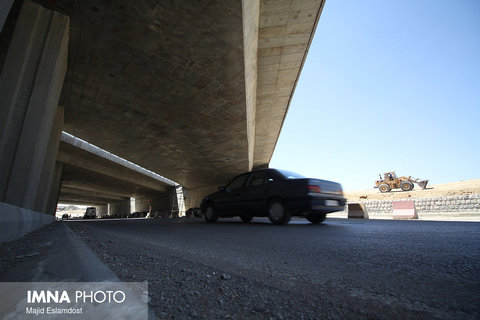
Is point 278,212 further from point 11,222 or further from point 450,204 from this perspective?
point 450,204

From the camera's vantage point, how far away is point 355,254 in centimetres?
216

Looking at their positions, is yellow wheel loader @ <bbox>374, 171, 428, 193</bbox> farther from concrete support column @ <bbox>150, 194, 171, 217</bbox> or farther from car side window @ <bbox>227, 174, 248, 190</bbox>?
concrete support column @ <bbox>150, 194, 171, 217</bbox>

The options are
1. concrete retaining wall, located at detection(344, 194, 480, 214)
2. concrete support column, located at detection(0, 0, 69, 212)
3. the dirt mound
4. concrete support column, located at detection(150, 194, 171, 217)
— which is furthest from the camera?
concrete support column, located at detection(150, 194, 171, 217)

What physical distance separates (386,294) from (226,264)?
1.08 meters

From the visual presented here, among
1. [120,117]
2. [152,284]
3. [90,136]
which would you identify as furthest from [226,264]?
[90,136]

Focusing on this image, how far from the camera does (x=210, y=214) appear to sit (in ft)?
28.8

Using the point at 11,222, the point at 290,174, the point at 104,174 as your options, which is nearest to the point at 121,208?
the point at 104,174

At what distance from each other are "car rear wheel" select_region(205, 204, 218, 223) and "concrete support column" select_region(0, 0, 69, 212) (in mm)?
Result: 5797

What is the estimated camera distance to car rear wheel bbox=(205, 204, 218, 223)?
863cm

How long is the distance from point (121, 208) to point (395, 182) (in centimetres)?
5542

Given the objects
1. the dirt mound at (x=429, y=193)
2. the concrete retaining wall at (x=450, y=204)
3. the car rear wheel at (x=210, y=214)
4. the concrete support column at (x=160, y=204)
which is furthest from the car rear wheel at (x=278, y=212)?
the concrete support column at (x=160, y=204)

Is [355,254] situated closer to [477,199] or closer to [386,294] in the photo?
[386,294]

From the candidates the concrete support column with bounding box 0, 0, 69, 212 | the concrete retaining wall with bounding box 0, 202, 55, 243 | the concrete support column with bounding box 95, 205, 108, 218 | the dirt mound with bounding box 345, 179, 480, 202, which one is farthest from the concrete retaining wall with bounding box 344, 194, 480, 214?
the concrete support column with bounding box 95, 205, 108, 218

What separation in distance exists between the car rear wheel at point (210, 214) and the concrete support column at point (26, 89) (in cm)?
580
